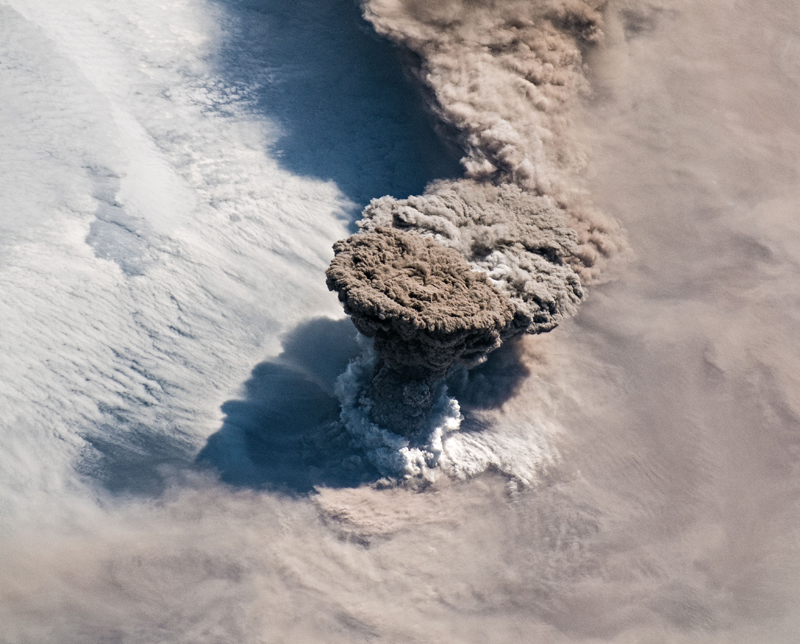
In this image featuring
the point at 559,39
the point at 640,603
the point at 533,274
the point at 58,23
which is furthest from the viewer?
the point at 58,23

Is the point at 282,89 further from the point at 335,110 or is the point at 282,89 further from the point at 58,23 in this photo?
the point at 58,23

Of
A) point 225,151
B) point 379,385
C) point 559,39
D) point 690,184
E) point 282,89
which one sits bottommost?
point 379,385

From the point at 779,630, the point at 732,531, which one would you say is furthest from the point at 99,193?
the point at 779,630

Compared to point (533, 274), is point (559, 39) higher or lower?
higher

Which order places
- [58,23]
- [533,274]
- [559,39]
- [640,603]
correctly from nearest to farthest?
[533,274]
[640,603]
[559,39]
[58,23]

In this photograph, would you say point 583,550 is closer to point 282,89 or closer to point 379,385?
point 379,385

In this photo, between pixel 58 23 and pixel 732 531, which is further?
pixel 58 23
